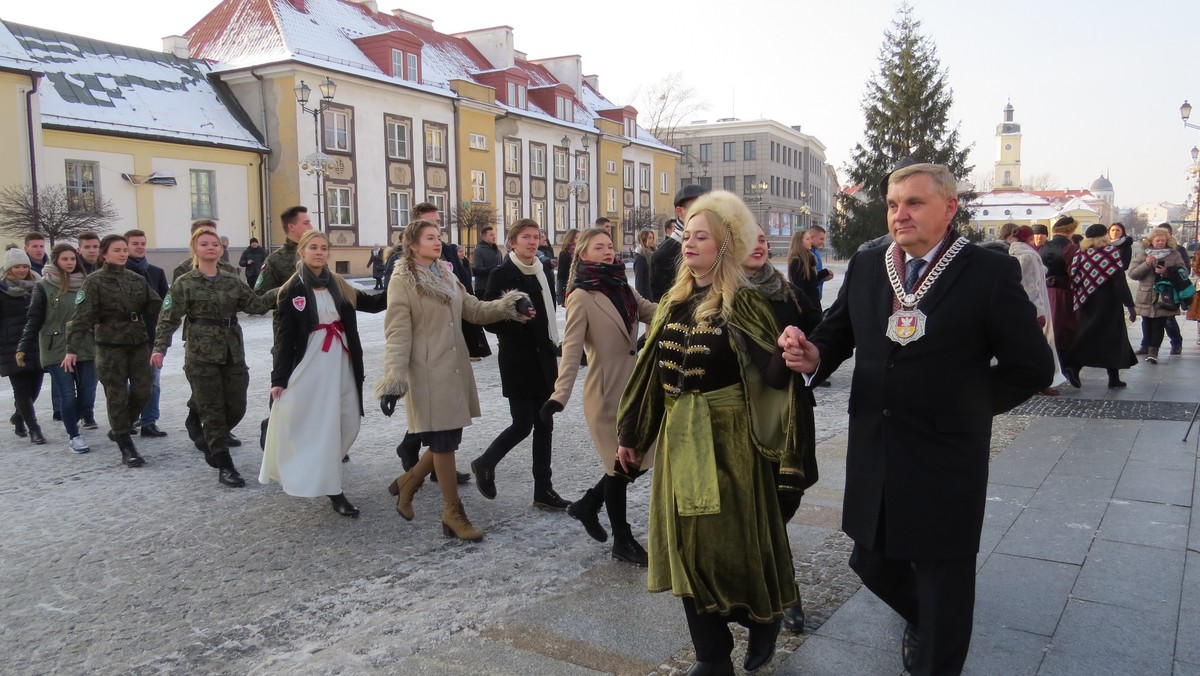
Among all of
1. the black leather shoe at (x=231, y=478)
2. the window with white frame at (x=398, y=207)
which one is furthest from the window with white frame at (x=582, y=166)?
the black leather shoe at (x=231, y=478)

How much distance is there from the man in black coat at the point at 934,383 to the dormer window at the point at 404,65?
123 feet

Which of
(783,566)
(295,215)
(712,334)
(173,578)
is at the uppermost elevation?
(295,215)

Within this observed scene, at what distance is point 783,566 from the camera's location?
3.24m

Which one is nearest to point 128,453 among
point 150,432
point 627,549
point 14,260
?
point 150,432

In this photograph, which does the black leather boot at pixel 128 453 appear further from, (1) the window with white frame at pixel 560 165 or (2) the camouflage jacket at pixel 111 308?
(1) the window with white frame at pixel 560 165

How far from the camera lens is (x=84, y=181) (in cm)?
2867

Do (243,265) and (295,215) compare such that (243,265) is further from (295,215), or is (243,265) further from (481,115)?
(481,115)

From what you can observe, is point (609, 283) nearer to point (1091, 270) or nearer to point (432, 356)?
point (432, 356)

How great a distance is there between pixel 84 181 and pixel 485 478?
28.6 m

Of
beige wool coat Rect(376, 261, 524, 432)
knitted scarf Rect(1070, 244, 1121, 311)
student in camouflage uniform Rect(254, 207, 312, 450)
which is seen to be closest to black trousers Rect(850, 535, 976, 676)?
beige wool coat Rect(376, 261, 524, 432)

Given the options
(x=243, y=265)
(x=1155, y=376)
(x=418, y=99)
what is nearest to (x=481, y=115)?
(x=418, y=99)

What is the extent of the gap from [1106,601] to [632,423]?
2.30m

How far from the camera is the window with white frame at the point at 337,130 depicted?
34.7m

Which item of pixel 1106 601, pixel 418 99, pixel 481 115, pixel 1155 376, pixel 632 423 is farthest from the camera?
pixel 481 115
